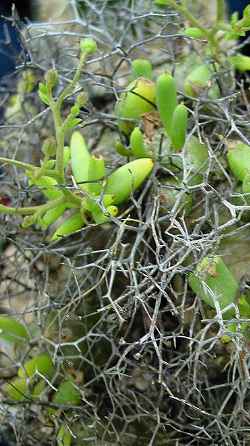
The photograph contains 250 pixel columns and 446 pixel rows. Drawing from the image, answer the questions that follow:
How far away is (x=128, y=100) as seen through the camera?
3.22 ft

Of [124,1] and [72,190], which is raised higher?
[124,1]

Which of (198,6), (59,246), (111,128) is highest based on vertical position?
(198,6)

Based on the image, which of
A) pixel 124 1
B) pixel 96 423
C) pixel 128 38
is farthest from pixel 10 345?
pixel 124 1

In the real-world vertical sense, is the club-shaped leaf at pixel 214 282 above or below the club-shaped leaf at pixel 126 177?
below

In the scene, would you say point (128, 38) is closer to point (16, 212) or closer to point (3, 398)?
point (16, 212)

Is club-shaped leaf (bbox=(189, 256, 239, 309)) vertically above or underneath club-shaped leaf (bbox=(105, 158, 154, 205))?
underneath

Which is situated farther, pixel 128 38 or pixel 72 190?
pixel 128 38

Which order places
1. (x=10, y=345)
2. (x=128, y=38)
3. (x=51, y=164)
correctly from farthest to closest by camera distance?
(x=128, y=38) < (x=10, y=345) < (x=51, y=164)

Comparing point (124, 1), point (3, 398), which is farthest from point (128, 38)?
point (3, 398)

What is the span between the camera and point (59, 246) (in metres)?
1.02

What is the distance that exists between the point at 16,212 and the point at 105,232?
16 centimetres

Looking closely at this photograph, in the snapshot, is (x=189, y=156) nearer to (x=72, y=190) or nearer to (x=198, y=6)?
(x=72, y=190)

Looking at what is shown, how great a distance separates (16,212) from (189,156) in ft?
0.80

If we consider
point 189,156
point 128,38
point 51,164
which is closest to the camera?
point 51,164
